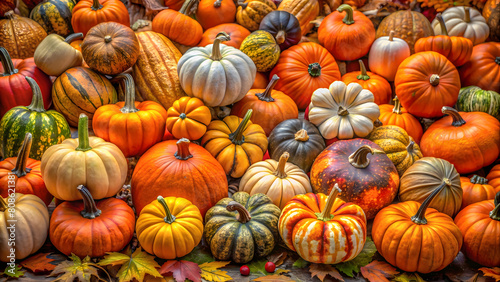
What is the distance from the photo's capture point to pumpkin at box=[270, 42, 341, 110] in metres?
4.35

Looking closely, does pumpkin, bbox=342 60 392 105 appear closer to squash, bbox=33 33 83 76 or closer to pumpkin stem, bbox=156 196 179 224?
pumpkin stem, bbox=156 196 179 224

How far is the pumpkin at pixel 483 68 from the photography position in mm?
4402

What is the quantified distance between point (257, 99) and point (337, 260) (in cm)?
179

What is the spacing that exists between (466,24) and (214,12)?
296cm

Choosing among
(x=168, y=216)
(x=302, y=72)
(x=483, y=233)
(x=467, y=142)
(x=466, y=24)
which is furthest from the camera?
(x=466, y=24)

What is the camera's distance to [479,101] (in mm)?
4129

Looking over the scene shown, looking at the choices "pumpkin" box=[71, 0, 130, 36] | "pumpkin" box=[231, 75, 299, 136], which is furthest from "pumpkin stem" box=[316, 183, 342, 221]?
"pumpkin" box=[71, 0, 130, 36]

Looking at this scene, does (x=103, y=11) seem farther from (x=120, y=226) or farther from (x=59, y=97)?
(x=120, y=226)

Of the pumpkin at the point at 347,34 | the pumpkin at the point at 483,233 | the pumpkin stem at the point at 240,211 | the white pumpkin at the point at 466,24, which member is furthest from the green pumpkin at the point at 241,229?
the white pumpkin at the point at 466,24

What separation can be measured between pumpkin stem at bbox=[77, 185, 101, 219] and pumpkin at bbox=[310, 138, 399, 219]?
5.56 feet

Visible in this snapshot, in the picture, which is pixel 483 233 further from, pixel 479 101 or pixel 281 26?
pixel 281 26

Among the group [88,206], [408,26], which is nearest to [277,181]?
[88,206]

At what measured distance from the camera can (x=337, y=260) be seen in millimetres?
2715

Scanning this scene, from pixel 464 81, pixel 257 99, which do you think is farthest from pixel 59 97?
pixel 464 81
